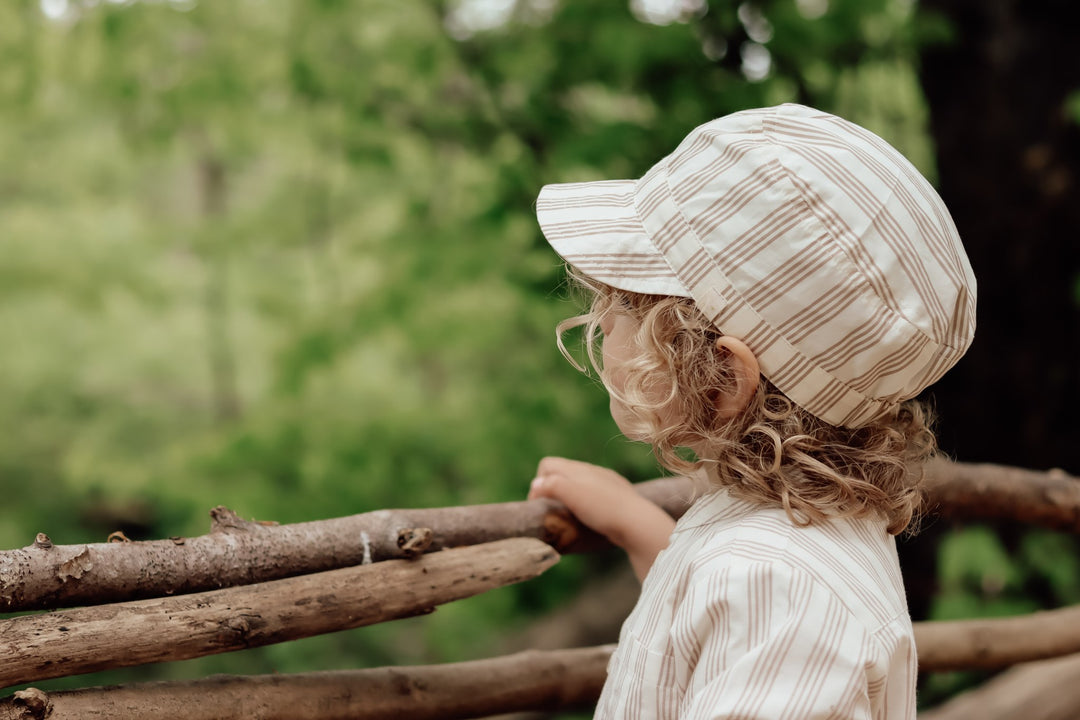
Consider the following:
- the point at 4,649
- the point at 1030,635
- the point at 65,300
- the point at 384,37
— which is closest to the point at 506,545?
the point at 4,649

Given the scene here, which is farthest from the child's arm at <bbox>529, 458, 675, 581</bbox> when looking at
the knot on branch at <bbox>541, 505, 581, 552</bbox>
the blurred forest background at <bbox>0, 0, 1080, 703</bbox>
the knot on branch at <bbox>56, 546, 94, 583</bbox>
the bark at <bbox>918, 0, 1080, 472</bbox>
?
the bark at <bbox>918, 0, 1080, 472</bbox>

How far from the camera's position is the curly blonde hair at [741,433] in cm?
99

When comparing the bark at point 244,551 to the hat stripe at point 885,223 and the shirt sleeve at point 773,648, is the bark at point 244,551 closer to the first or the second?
the shirt sleeve at point 773,648

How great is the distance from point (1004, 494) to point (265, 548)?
1409 millimetres

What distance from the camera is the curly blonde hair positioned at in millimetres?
987

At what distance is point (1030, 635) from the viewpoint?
1972mm

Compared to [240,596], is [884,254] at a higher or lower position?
higher

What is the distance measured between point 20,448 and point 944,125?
19.7 feet

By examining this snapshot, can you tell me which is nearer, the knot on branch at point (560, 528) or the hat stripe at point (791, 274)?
the hat stripe at point (791, 274)

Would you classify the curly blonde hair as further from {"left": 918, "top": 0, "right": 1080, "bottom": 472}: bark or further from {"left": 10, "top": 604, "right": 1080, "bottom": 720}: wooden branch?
{"left": 918, "top": 0, "right": 1080, "bottom": 472}: bark

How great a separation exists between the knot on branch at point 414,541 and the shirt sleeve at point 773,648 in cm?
41

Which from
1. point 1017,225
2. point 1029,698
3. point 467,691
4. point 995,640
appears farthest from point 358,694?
point 1017,225

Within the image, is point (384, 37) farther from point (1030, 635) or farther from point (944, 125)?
point (1030, 635)

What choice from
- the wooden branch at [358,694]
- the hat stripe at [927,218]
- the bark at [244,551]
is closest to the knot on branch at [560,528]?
the bark at [244,551]
